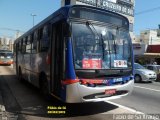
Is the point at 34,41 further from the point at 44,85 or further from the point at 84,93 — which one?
the point at 84,93

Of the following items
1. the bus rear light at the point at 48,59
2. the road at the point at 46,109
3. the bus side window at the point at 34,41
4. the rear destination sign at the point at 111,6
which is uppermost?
the rear destination sign at the point at 111,6

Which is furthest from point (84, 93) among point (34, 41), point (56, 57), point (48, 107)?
point (34, 41)

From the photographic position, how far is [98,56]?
809 centimetres

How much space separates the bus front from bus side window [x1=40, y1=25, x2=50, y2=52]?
5.97 ft

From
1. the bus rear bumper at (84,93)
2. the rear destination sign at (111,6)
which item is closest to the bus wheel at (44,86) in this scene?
the bus rear bumper at (84,93)

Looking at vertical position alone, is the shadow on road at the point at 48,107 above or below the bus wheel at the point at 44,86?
below

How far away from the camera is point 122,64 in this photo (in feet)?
28.6

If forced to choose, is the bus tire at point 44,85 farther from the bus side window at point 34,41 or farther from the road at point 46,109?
the bus side window at point 34,41

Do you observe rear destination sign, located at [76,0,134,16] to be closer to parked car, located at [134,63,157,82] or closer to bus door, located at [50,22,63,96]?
parked car, located at [134,63,157,82]

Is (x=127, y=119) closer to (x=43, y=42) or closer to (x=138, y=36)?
(x=43, y=42)

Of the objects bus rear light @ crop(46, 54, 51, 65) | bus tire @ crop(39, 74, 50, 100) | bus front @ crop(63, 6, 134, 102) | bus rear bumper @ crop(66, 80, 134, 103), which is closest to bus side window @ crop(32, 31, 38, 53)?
bus tire @ crop(39, 74, 50, 100)

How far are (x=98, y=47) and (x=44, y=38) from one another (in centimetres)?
265

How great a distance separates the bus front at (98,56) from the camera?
777cm

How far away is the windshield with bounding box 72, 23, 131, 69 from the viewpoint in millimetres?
7863
